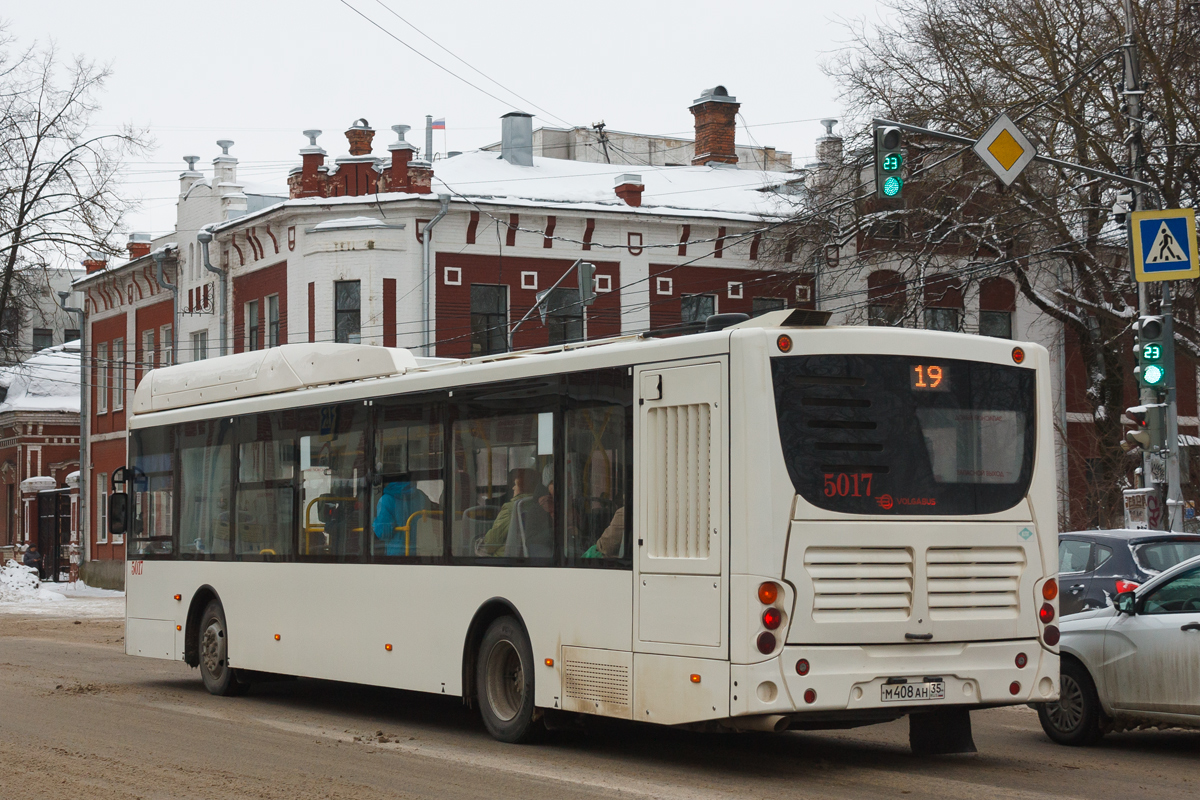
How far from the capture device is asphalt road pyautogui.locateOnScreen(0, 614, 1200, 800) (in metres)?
9.31

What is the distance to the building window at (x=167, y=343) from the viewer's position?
43.2 meters

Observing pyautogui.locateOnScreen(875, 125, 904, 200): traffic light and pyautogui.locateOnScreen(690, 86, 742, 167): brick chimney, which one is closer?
pyautogui.locateOnScreen(875, 125, 904, 200): traffic light

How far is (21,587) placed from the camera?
129 feet

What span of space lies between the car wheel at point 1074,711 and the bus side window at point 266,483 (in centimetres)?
658

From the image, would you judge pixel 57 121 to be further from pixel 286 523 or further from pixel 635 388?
pixel 635 388

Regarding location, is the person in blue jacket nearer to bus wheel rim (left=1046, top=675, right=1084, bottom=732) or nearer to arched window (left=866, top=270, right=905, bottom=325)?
bus wheel rim (left=1046, top=675, right=1084, bottom=732)

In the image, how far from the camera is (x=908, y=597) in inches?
385

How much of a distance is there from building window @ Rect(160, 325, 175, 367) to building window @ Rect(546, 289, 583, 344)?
12114mm

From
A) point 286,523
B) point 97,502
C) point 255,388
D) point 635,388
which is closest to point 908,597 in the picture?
point 635,388

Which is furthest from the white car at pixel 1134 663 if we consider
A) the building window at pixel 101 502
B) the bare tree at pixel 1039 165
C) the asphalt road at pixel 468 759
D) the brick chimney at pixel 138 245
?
the building window at pixel 101 502

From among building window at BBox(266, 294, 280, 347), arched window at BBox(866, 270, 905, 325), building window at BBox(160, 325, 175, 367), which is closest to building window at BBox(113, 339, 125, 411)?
building window at BBox(160, 325, 175, 367)

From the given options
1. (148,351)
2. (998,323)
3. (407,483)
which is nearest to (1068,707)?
(407,483)

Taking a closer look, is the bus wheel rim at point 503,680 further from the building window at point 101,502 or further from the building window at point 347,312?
the building window at point 101,502

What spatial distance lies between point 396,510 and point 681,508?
11.6 feet
